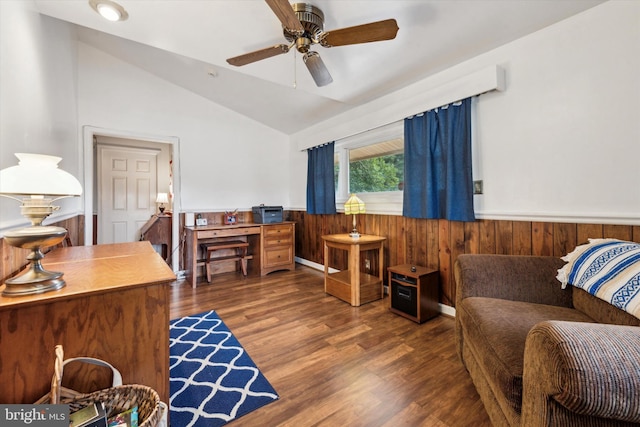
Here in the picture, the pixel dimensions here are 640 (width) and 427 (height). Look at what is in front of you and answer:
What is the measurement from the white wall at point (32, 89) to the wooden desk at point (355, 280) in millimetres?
2258

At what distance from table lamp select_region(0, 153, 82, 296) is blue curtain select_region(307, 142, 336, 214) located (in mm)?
2839

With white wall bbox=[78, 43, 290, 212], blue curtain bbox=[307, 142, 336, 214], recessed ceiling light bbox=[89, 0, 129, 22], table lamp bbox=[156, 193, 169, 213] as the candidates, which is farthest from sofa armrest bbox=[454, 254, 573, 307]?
table lamp bbox=[156, 193, 169, 213]

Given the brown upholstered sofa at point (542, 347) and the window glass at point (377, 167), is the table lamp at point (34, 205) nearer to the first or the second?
the brown upholstered sofa at point (542, 347)

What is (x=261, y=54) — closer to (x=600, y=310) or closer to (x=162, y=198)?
(x=600, y=310)

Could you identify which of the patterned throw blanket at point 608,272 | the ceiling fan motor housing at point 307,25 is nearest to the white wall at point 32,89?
the ceiling fan motor housing at point 307,25

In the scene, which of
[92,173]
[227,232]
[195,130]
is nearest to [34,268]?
[227,232]

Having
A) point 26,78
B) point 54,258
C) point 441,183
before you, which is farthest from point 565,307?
point 26,78

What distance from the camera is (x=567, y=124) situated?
67.5 inches

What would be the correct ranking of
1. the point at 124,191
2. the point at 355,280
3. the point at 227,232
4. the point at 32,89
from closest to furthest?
the point at 32,89, the point at 355,280, the point at 227,232, the point at 124,191

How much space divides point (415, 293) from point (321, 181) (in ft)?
6.69

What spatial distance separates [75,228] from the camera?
8.38ft

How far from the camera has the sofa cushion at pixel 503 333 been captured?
95 cm

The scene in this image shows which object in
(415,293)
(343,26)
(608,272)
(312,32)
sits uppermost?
(343,26)

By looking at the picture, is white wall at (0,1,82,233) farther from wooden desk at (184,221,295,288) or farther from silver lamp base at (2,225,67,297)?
wooden desk at (184,221,295,288)
